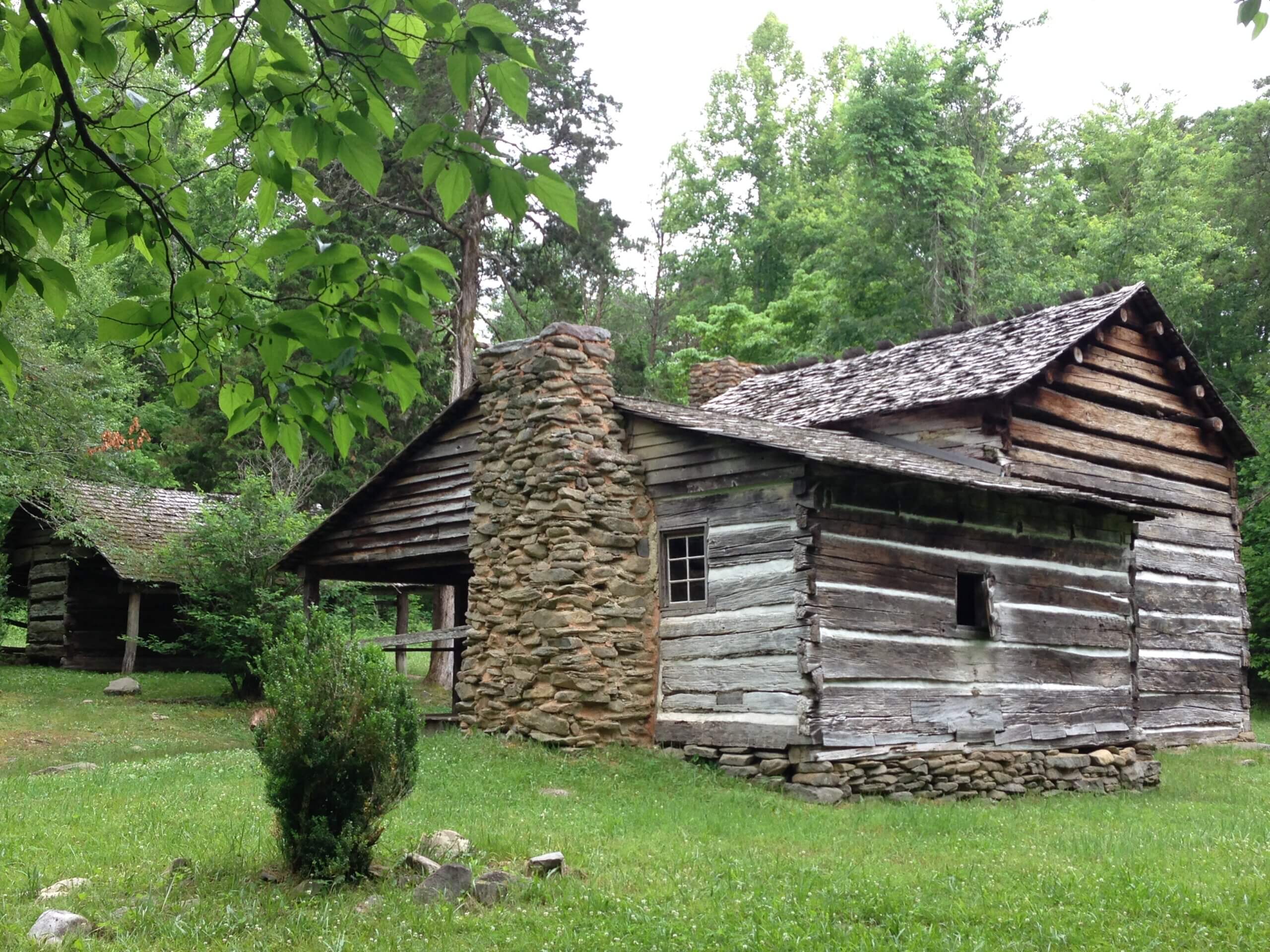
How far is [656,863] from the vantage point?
890cm

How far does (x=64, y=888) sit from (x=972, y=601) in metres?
10.9

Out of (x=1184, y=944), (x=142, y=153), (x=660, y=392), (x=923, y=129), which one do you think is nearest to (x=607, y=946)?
(x=1184, y=944)

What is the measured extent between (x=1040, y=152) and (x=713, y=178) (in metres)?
12.2

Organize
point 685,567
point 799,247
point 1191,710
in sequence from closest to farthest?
point 685,567, point 1191,710, point 799,247

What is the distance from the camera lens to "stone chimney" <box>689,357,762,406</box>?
83.5ft

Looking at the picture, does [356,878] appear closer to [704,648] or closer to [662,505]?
[704,648]

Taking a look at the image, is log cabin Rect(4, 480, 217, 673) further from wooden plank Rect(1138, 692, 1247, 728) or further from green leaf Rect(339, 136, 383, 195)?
green leaf Rect(339, 136, 383, 195)

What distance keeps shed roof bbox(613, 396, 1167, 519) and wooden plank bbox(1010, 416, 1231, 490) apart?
85 centimetres

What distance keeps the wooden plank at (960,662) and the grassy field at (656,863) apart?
1481 millimetres

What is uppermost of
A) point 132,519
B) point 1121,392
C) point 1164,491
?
point 1121,392

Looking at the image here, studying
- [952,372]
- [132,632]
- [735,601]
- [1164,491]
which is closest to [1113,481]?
[1164,491]

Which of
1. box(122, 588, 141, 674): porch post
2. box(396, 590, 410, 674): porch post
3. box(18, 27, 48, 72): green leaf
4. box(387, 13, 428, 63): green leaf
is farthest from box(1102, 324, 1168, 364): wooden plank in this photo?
box(122, 588, 141, 674): porch post

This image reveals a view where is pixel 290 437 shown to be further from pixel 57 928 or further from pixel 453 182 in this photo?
pixel 57 928

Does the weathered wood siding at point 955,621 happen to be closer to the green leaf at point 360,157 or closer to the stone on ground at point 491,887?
the stone on ground at point 491,887
